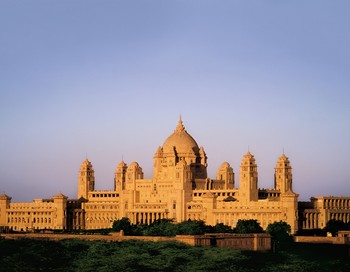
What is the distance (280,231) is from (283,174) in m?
26.8

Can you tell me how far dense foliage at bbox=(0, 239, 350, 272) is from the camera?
407 feet

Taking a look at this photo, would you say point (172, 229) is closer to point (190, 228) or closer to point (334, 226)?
point (190, 228)

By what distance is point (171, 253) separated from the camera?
429 ft

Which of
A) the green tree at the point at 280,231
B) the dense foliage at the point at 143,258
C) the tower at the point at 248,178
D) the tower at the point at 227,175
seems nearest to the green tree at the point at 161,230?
the green tree at the point at 280,231

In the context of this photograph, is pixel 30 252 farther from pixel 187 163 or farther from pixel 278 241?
pixel 187 163

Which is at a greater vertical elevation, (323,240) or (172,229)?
(172,229)

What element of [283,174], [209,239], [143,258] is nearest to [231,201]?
[283,174]

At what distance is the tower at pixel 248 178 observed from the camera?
186 m

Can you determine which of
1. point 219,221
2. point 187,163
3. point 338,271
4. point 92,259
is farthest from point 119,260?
point 187,163

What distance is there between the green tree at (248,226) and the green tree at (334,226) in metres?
11.0

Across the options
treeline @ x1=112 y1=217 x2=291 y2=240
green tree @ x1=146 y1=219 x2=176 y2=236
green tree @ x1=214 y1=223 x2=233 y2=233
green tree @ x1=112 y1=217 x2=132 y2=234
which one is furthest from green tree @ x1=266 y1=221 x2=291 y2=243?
green tree @ x1=112 y1=217 x2=132 y2=234

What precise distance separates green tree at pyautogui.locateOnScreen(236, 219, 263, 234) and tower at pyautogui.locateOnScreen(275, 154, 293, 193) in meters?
20.3

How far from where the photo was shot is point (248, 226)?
543 feet

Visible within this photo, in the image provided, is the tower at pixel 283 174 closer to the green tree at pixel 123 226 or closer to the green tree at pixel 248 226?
the green tree at pixel 248 226
